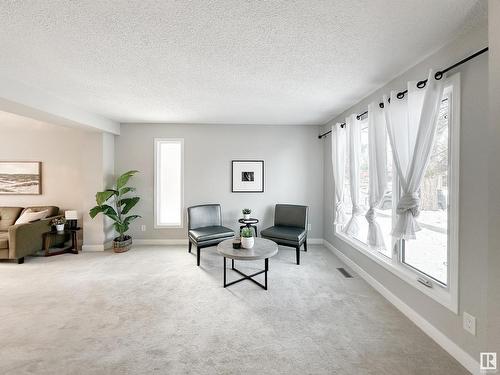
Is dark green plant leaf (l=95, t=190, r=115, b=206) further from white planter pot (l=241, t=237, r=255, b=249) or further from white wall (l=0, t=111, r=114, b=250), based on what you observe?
white planter pot (l=241, t=237, r=255, b=249)

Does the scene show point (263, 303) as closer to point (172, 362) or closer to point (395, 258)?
point (172, 362)

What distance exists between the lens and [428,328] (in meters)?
1.95

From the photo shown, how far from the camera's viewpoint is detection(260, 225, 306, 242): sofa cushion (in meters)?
3.59

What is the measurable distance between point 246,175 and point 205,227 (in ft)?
4.24

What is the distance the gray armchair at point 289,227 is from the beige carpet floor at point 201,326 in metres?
0.49

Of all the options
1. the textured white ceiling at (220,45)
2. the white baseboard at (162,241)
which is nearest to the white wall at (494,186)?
the textured white ceiling at (220,45)

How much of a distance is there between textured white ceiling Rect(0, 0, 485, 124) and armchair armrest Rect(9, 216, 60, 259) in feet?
7.20

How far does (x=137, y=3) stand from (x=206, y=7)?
1.37ft

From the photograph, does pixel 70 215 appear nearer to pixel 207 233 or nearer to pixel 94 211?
pixel 94 211

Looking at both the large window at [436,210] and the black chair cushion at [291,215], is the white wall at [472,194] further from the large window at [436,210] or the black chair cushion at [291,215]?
the black chair cushion at [291,215]

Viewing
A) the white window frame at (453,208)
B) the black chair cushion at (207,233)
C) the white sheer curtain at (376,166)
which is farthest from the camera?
the black chair cushion at (207,233)

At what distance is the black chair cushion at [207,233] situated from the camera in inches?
140

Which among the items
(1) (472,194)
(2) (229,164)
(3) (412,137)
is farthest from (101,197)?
(1) (472,194)

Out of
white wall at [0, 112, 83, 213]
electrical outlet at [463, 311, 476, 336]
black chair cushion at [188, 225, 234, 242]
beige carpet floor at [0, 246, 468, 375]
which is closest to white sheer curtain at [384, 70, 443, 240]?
electrical outlet at [463, 311, 476, 336]
